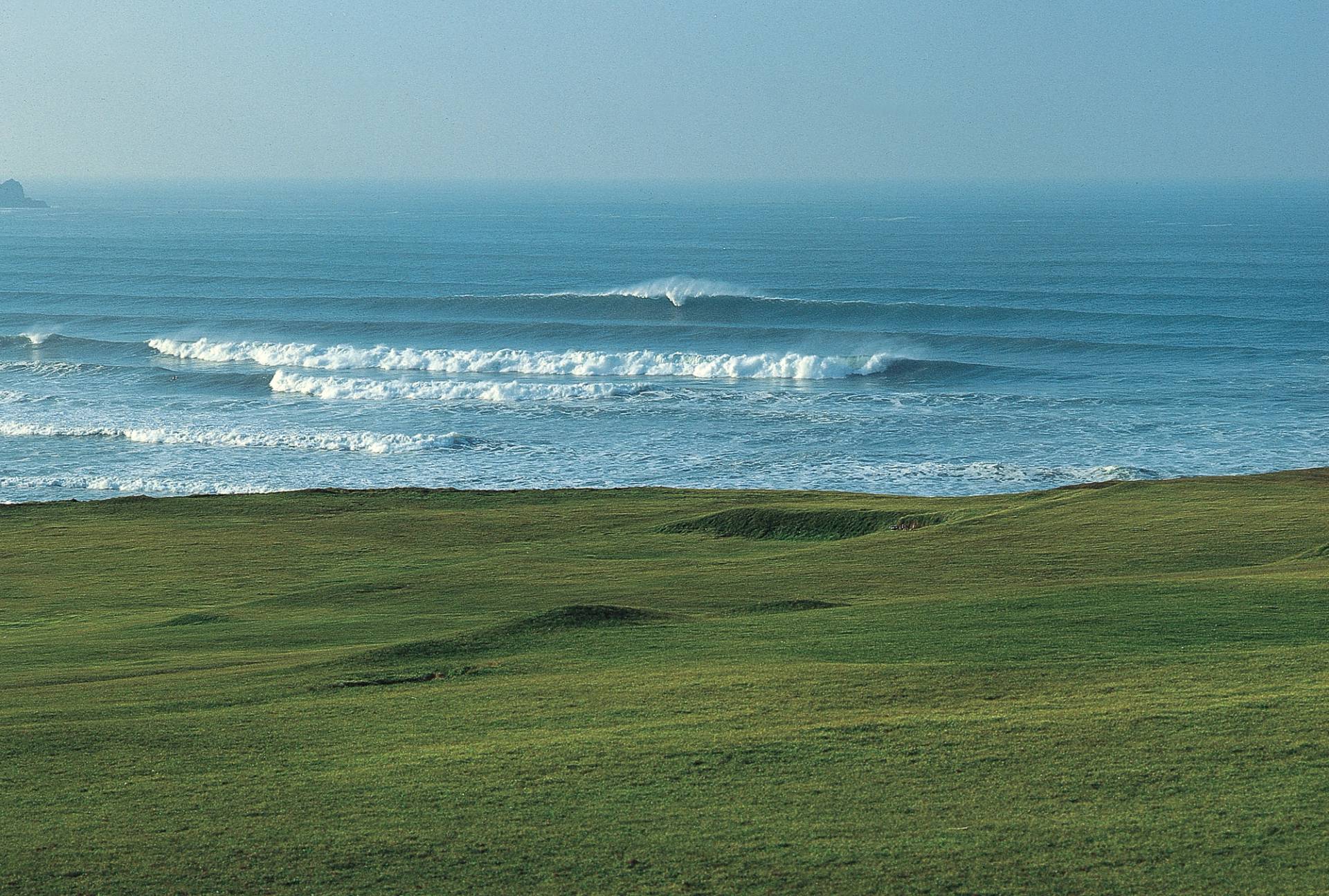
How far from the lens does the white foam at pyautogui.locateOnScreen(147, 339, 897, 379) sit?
5669 centimetres

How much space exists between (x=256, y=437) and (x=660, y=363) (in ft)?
68.3

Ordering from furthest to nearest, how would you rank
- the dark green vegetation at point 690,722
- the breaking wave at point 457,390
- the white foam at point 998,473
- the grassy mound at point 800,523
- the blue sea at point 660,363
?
the breaking wave at point 457,390 → the blue sea at point 660,363 → the white foam at point 998,473 → the grassy mound at point 800,523 → the dark green vegetation at point 690,722

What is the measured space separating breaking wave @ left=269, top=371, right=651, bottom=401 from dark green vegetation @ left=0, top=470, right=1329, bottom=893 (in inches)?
1124

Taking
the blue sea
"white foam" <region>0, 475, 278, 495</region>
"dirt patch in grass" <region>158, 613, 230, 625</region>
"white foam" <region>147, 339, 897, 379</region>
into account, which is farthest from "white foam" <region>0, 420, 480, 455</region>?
"dirt patch in grass" <region>158, 613, 230, 625</region>

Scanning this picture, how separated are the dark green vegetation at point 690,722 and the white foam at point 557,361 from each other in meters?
34.7

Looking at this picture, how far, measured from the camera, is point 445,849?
8680 millimetres

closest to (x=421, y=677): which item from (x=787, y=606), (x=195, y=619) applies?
(x=787, y=606)

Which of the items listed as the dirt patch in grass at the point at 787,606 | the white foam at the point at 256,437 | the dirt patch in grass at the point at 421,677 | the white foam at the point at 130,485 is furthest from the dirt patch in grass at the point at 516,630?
the white foam at the point at 256,437

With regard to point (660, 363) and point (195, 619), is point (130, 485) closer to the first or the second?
point (195, 619)

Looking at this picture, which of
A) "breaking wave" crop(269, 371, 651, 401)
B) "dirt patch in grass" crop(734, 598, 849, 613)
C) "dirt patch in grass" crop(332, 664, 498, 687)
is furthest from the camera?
"breaking wave" crop(269, 371, 651, 401)

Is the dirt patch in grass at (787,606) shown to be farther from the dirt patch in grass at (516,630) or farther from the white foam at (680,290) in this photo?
the white foam at (680,290)

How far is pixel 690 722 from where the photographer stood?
1120 centimetres

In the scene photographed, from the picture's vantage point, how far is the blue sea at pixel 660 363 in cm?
3847

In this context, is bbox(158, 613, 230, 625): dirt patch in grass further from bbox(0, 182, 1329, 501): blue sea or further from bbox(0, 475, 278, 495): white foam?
bbox(0, 182, 1329, 501): blue sea
